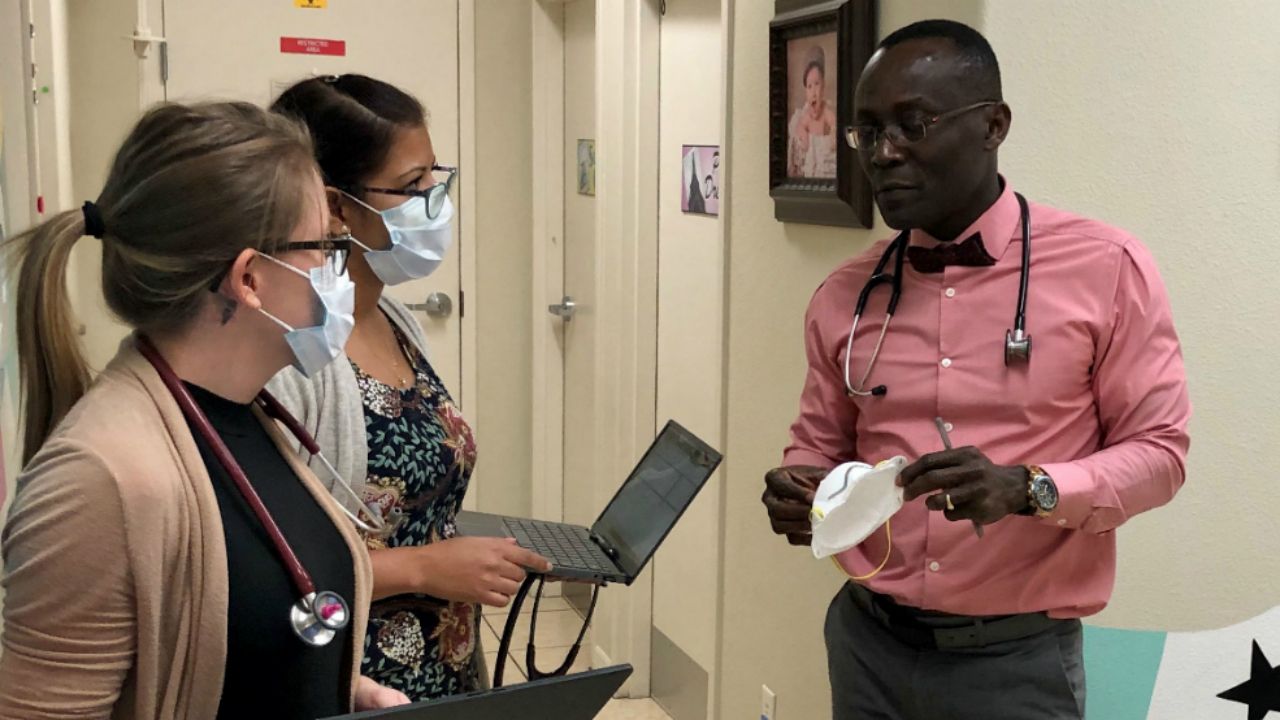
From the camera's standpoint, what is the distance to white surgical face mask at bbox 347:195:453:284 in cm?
175

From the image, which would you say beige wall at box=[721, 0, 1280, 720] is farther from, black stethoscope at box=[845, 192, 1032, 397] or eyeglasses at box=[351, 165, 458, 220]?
eyeglasses at box=[351, 165, 458, 220]

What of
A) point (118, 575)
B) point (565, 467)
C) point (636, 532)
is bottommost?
point (565, 467)

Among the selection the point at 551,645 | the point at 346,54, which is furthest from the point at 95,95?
the point at 551,645

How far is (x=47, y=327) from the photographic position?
1.14 metres

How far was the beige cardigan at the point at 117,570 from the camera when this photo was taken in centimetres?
100

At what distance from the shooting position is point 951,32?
1698 mm

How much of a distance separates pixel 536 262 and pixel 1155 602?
2.86m

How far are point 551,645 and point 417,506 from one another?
9.14 ft

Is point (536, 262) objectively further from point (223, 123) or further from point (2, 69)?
point (223, 123)

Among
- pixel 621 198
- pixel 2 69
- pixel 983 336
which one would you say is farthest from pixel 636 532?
pixel 621 198

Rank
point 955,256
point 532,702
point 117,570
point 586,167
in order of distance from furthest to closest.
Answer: point 586,167 < point 955,256 < point 532,702 < point 117,570

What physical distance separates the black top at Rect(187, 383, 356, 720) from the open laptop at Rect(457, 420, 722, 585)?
1.59ft

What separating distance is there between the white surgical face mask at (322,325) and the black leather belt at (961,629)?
912mm

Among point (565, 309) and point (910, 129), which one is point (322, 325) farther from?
point (565, 309)
